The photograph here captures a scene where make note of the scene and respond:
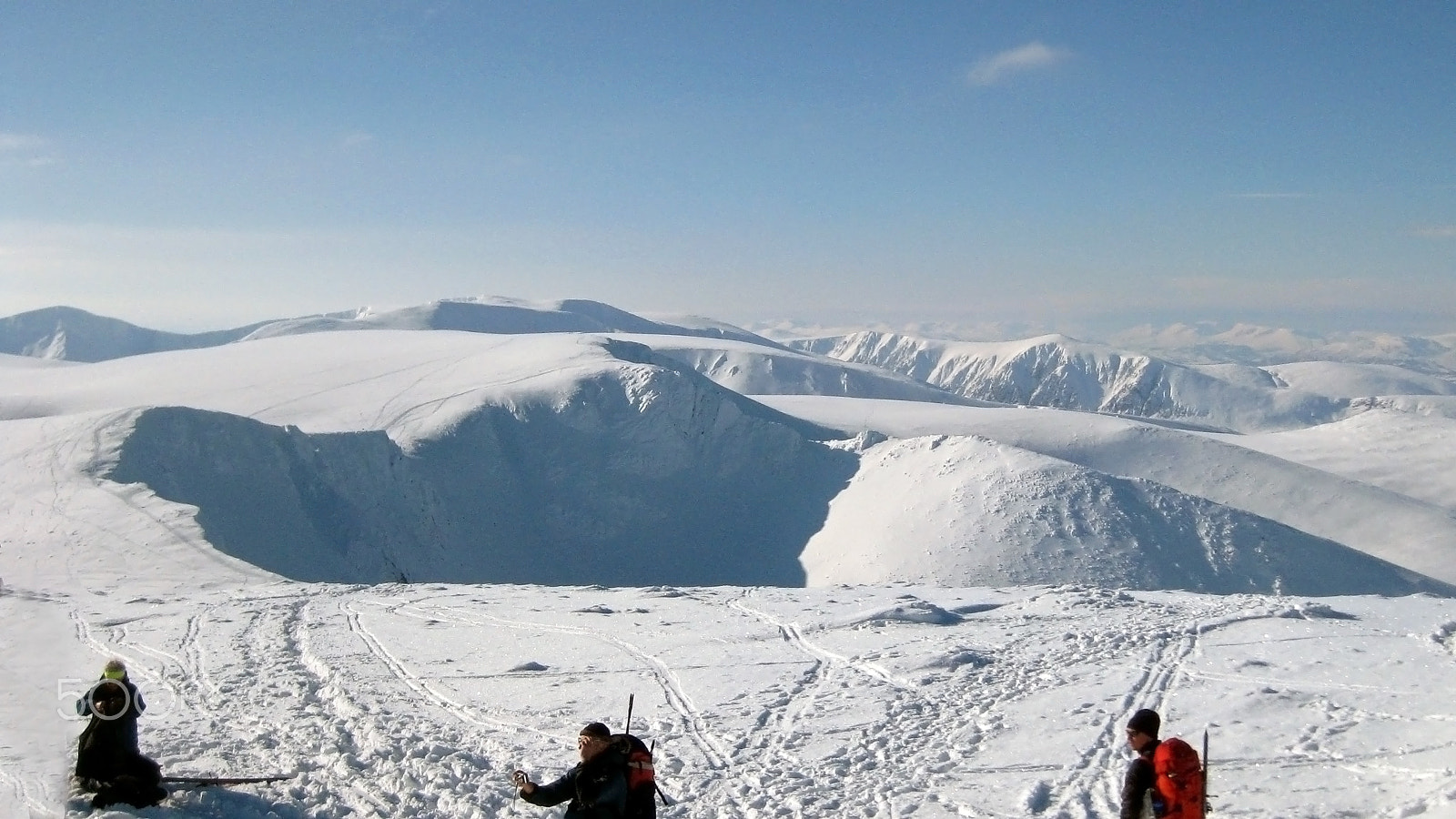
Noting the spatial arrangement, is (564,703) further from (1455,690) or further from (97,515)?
(97,515)

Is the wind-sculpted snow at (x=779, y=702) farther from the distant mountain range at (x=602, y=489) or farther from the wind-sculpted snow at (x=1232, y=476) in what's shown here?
the wind-sculpted snow at (x=1232, y=476)

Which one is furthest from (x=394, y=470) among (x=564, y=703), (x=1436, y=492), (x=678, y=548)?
(x=1436, y=492)

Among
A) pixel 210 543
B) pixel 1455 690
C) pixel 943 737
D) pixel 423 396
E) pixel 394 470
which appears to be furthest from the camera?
pixel 423 396

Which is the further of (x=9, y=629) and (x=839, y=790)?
(x=9, y=629)

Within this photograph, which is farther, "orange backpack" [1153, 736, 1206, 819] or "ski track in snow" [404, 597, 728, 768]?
"ski track in snow" [404, 597, 728, 768]

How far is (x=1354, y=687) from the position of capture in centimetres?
1316

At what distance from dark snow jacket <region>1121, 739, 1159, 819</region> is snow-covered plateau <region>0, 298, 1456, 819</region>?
337 centimetres

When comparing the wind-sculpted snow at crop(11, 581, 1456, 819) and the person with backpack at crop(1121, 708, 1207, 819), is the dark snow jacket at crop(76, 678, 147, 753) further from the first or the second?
the person with backpack at crop(1121, 708, 1207, 819)

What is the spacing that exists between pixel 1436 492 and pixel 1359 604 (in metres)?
74.7

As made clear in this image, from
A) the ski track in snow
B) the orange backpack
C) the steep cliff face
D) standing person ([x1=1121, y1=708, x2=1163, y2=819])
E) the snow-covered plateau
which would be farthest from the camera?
the steep cliff face

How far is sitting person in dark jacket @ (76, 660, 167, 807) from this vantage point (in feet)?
24.3

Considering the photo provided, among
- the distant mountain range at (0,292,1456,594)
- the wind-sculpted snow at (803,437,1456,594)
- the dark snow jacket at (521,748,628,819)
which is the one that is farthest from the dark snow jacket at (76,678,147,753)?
the wind-sculpted snow at (803,437,1456,594)

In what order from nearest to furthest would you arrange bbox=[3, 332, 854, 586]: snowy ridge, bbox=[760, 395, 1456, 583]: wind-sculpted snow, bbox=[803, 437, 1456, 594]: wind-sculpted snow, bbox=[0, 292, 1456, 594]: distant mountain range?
bbox=[0, 292, 1456, 594]: distant mountain range, bbox=[803, 437, 1456, 594]: wind-sculpted snow, bbox=[3, 332, 854, 586]: snowy ridge, bbox=[760, 395, 1456, 583]: wind-sculpted snow

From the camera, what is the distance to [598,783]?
5.54m
